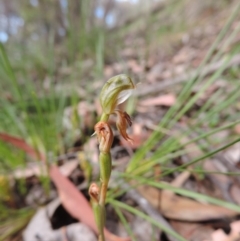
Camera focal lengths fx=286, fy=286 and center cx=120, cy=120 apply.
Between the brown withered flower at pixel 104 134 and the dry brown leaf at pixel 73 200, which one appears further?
the dry brown leaf at pixel 73 200

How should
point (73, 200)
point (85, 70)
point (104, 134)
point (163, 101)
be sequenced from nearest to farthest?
point (104, 134), point (73, 200), point (163, 101), point (85, 70)

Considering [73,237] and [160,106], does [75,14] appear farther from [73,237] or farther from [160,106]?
[73,237]

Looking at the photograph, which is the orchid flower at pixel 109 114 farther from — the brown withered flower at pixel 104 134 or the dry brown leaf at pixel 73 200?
the dry brown leaf at pixel 73 200

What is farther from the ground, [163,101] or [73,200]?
[163,101]

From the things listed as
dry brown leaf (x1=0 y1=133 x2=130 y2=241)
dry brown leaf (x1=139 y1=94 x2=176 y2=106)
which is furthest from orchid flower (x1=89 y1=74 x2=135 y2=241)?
dry brown leaf (x1=139 y1=94 x2=176 y2=106)

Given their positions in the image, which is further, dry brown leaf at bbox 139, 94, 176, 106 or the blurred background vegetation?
dry brown leaf at bbox 139, 94, 176, 106

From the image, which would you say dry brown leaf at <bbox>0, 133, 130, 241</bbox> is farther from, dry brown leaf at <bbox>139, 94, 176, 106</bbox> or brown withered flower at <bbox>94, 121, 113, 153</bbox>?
dry brown leaf at <bbox>139, 94, 176, 106</bbox>

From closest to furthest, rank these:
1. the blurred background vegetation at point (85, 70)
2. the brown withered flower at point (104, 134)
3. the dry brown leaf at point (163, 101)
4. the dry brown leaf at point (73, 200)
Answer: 1. the brown withered flower at point (104, 134)
2. the dry brown leaf at point (73, 200)
3. the blurred background vegetation at point (85, 70)
4. the dry brown leaf at point (163, 101)

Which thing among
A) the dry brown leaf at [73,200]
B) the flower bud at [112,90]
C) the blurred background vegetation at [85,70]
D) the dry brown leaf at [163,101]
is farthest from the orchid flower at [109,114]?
the dry brown leaf at [163,101]

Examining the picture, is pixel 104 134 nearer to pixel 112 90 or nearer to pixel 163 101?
pixel 112 90

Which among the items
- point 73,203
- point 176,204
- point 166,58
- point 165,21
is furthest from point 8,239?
point 165,21

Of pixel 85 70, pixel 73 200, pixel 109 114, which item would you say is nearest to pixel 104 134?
pixel 109 114
